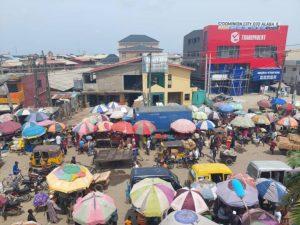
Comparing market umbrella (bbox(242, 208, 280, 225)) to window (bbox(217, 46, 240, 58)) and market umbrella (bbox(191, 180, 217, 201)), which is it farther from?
window (bbox(217, 46, 240, 58))

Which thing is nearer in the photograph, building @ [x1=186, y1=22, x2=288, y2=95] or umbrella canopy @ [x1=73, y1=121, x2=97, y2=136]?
umbrella canopy @ [x1=73, y1=121, x2=97, y2=136]

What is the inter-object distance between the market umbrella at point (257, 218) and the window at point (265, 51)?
142 feet

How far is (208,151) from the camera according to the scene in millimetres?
24234

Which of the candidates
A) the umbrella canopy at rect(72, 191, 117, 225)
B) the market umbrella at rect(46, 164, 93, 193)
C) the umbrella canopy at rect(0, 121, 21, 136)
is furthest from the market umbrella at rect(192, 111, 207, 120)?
the umbrella canopy at rect(72, 191, 117, 225)

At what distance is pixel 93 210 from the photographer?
1190 cm

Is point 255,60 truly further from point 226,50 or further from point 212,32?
point 212,32

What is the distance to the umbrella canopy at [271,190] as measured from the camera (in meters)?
13.6

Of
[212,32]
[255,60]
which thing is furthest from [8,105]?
[255,60]

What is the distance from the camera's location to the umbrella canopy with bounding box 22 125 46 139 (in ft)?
77.3

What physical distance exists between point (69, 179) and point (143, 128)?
983 cm

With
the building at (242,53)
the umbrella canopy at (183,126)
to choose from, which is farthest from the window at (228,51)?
the umbrella canopy at (183,126)

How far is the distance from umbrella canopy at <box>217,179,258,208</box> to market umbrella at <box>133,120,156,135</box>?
10674 millimetres

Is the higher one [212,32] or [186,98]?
[212,32]

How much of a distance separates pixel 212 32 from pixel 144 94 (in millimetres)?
18689
